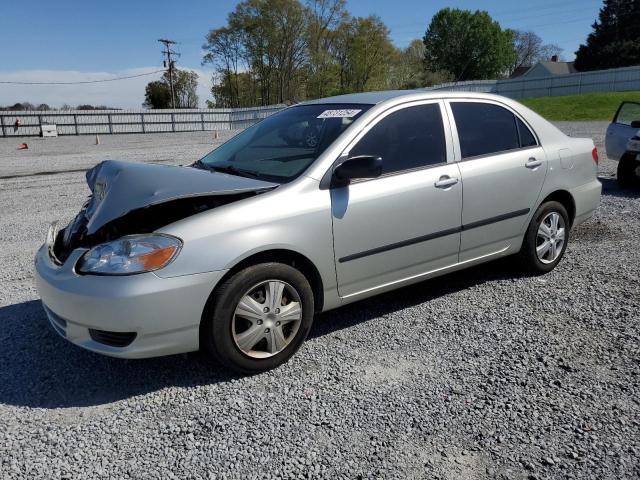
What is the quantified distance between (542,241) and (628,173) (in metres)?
5.47

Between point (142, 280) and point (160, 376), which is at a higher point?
point (142, 280)

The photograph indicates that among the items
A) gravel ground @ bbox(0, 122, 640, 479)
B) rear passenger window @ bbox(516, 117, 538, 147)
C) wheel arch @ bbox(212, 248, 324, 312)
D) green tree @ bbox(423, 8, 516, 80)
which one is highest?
green tree @ bbox(423, 8, 516, 80)

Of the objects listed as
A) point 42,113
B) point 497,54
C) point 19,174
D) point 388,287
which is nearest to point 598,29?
point 497,54

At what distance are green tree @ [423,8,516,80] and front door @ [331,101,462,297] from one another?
7748 centimetres

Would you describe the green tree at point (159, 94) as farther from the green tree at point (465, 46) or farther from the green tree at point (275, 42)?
the green tree at point (465, 46)

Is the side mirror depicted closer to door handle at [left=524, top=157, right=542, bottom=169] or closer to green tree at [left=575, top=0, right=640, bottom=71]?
door handle at [left=524, top=157, right=542, bottom=169]

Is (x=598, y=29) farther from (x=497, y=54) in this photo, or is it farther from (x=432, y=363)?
(x=432, y=363)

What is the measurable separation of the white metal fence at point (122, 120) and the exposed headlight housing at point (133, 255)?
38.0 metres

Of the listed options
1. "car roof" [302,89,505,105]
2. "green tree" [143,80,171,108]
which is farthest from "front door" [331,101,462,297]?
"green tree" [143,80,171,108]

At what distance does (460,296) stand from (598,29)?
72684mm

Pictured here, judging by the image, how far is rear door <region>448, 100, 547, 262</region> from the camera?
4.20m

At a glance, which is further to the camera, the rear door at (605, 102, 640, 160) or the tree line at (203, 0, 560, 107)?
the tree line at (203, 0, 560, 107)

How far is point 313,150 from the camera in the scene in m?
3.75

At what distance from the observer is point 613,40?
62344 millimetres
